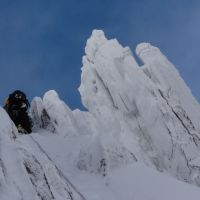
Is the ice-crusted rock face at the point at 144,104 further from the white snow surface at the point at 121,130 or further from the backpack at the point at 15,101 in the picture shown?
the backpack at the point at 15,101

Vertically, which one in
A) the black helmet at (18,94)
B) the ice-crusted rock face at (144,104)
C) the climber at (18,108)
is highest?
the ice-crusted rock face at (144,104)

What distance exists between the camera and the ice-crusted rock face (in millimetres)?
47781

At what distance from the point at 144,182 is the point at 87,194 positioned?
1.96 metres

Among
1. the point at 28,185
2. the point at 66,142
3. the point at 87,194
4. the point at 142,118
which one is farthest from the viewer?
the point at 142,118

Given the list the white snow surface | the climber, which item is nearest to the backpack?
the climber

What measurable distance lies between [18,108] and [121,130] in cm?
2297

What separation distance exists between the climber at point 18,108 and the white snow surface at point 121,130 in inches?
52.0

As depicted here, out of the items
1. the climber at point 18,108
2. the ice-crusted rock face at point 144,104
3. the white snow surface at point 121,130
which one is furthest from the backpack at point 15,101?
the ice-crusted rock face at point 144,104

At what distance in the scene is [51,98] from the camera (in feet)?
154

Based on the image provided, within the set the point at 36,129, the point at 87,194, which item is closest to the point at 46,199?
the point at 87,194

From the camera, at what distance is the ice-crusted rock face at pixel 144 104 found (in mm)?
47781

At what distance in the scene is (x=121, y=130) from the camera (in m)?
52.9

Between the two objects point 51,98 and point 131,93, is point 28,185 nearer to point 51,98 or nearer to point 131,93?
point 51,98

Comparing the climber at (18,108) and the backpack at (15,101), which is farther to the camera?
the backpack at (15,101)
